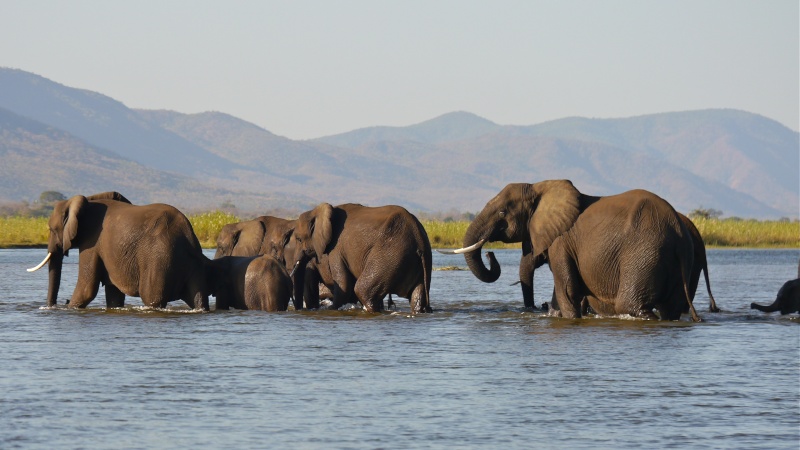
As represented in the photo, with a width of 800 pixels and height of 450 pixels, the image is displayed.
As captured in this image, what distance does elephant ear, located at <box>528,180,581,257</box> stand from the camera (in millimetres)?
20938

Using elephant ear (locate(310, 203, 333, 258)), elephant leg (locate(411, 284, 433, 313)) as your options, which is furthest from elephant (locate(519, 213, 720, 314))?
elephant ear (locate(310, 203, 333, 258))

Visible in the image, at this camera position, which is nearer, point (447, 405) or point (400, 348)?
point (447, 405)

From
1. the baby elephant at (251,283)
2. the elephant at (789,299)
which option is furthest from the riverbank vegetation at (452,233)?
the elephant at (789,299)

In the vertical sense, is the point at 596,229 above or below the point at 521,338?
above

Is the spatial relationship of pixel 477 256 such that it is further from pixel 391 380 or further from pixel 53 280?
pixel 391 380

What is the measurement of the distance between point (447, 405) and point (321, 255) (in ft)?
34.3

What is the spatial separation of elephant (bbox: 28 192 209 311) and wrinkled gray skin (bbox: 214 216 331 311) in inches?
93.6

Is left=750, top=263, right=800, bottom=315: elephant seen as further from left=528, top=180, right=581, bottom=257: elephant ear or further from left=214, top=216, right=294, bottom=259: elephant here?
left=214, top=216, right=294, bottom=259: elephant

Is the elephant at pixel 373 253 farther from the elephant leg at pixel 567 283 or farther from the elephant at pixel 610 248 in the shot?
the elephant leg at pixel 567 283

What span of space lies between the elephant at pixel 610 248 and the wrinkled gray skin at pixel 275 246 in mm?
4434

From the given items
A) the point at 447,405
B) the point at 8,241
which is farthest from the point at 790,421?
the point at 8,241

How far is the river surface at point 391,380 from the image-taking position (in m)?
12.2

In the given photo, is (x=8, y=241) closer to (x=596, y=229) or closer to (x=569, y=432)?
(x=596, y=229)

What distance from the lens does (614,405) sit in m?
13.6
